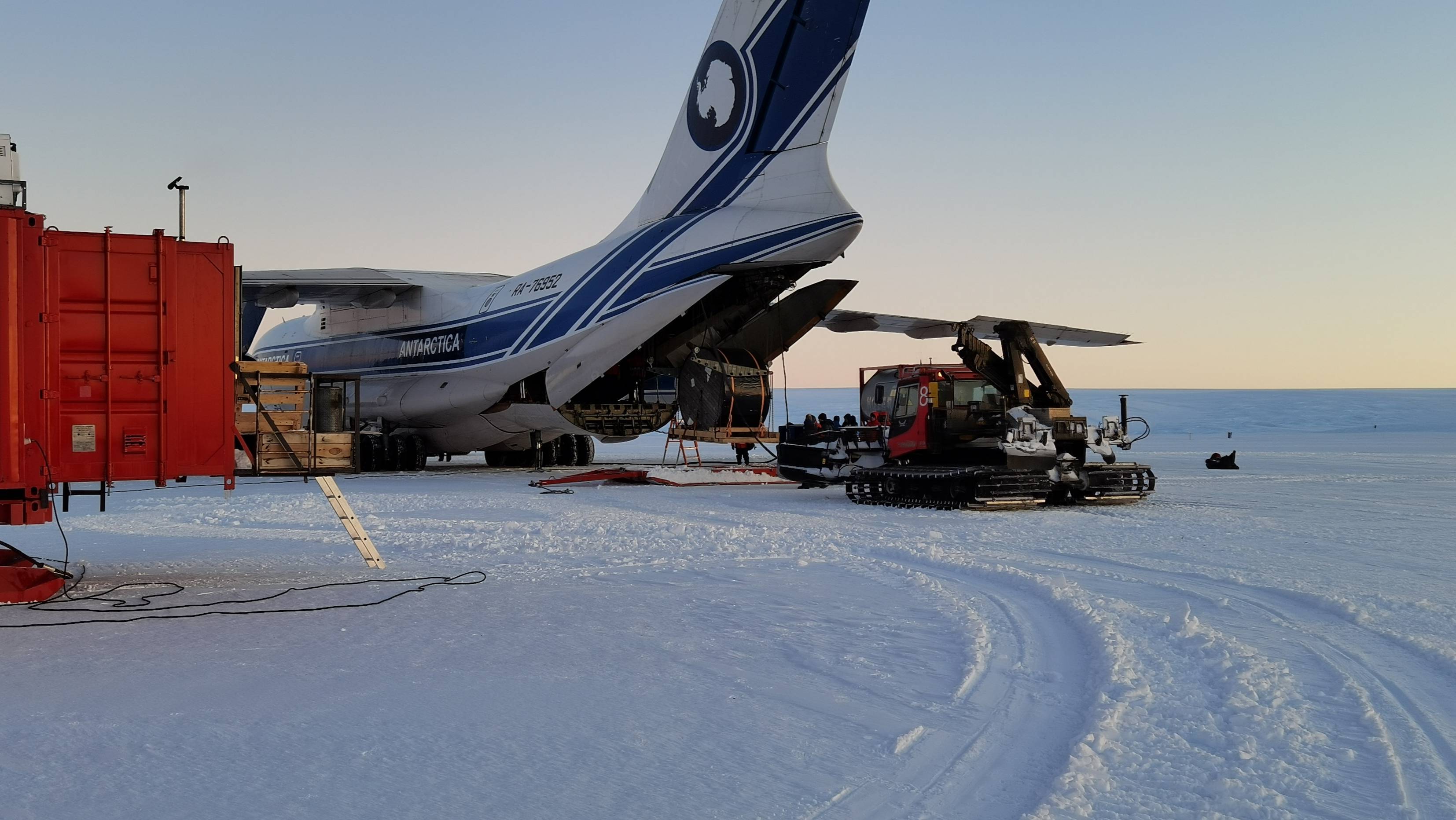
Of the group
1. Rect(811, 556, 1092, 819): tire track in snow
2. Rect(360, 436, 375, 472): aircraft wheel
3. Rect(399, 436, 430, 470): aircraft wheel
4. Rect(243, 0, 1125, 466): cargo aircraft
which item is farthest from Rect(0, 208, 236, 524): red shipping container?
Rect(399, 436, 430, 470): aircraft wheel

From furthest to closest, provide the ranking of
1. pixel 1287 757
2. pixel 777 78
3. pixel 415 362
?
1. pixel 415 362
2. pixel 777 78
3. pixel 1287 757

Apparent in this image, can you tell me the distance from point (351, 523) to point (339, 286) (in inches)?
515

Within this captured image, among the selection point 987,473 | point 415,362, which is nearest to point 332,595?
point 987,473

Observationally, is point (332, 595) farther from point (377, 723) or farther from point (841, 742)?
point (841, 742)

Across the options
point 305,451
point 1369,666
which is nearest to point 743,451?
point 305,451

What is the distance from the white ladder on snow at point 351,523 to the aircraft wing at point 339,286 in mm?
11959

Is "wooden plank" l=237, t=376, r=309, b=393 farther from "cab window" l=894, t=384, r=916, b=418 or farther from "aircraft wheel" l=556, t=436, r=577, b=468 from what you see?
"aircraft wheel" l=556, t=436, r=577, b=468

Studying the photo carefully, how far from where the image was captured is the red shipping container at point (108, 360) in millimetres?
6672

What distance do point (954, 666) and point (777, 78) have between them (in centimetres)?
1182

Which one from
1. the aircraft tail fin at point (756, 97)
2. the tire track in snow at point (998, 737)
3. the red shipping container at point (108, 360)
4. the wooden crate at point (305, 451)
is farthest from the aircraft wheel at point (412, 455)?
the tire track in snow at point (998, 737)

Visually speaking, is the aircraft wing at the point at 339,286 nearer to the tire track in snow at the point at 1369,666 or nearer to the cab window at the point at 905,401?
the cab window at the point at 905,401

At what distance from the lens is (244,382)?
24.2 feet

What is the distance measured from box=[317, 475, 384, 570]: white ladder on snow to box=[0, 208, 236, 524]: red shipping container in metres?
0.98

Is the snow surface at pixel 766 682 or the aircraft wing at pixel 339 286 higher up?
the aircraft wing at pixel 339 286
